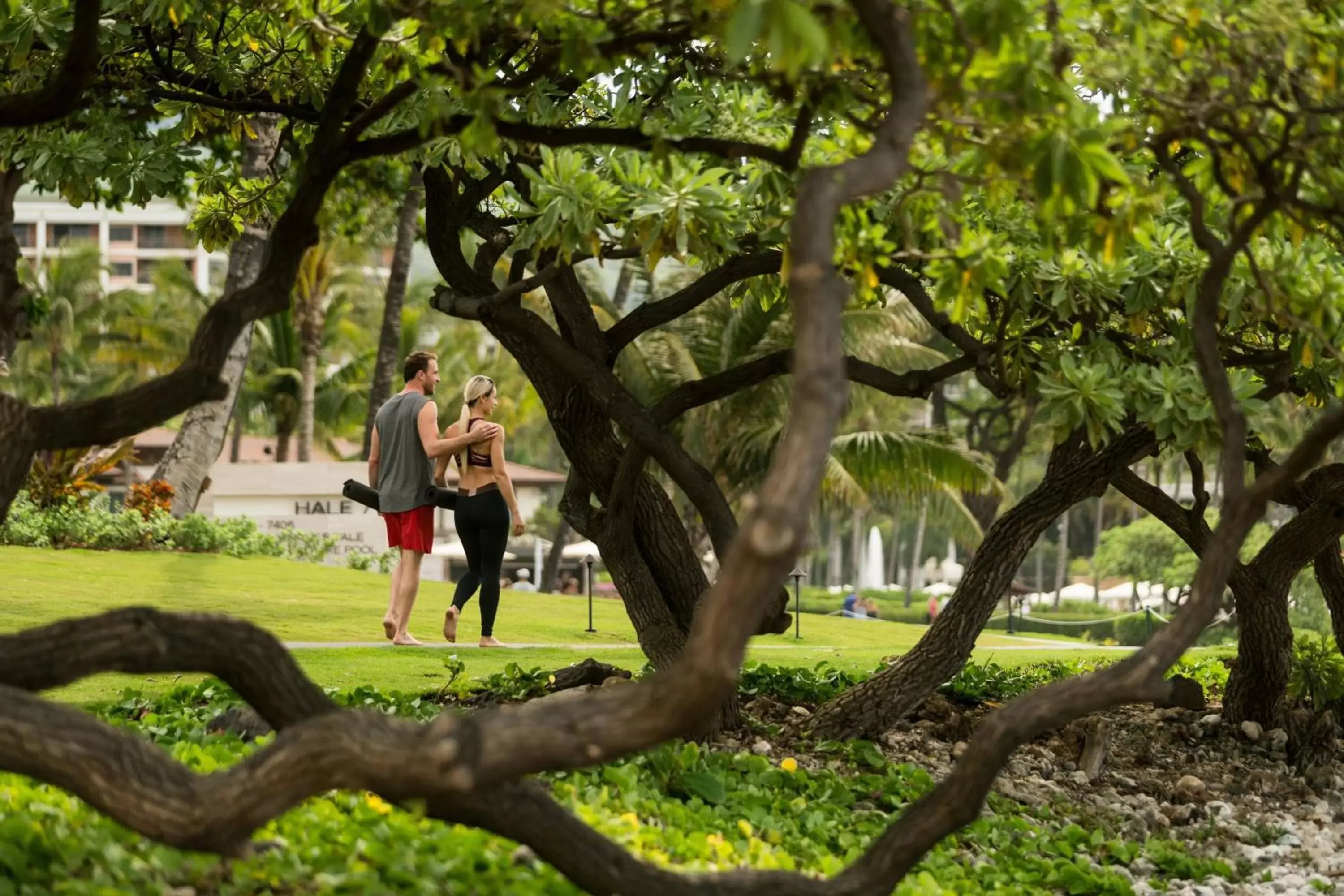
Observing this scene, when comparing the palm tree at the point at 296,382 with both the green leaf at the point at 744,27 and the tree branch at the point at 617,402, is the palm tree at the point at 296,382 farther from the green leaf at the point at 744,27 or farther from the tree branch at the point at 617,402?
the green leaf at the point at 744,27

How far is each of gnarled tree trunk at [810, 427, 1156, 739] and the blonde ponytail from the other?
3.46m

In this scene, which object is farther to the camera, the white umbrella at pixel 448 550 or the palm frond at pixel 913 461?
the white umbrella at pixel 448 550

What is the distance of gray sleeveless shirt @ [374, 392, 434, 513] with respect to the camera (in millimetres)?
11406

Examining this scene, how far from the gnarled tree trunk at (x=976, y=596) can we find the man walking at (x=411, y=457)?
340 cm

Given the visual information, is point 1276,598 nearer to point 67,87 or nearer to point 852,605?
point 67,87

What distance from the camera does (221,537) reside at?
22.1m

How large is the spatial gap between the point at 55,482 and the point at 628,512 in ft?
51.1

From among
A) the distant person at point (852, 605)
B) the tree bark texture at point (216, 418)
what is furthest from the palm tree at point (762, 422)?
the distant person at point (852, 605)

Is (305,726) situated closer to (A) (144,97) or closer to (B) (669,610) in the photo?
(B) (669,610)

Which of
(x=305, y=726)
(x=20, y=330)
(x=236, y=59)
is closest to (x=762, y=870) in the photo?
(x=305, y=726)

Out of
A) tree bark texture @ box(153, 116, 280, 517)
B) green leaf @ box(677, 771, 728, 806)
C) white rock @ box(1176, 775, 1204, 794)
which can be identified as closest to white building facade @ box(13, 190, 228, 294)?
tree bark texture @ box(153, 116, 280, 517)

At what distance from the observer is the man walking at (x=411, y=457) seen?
11.3 meters

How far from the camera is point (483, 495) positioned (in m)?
11.6

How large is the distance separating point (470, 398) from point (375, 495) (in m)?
1.02
